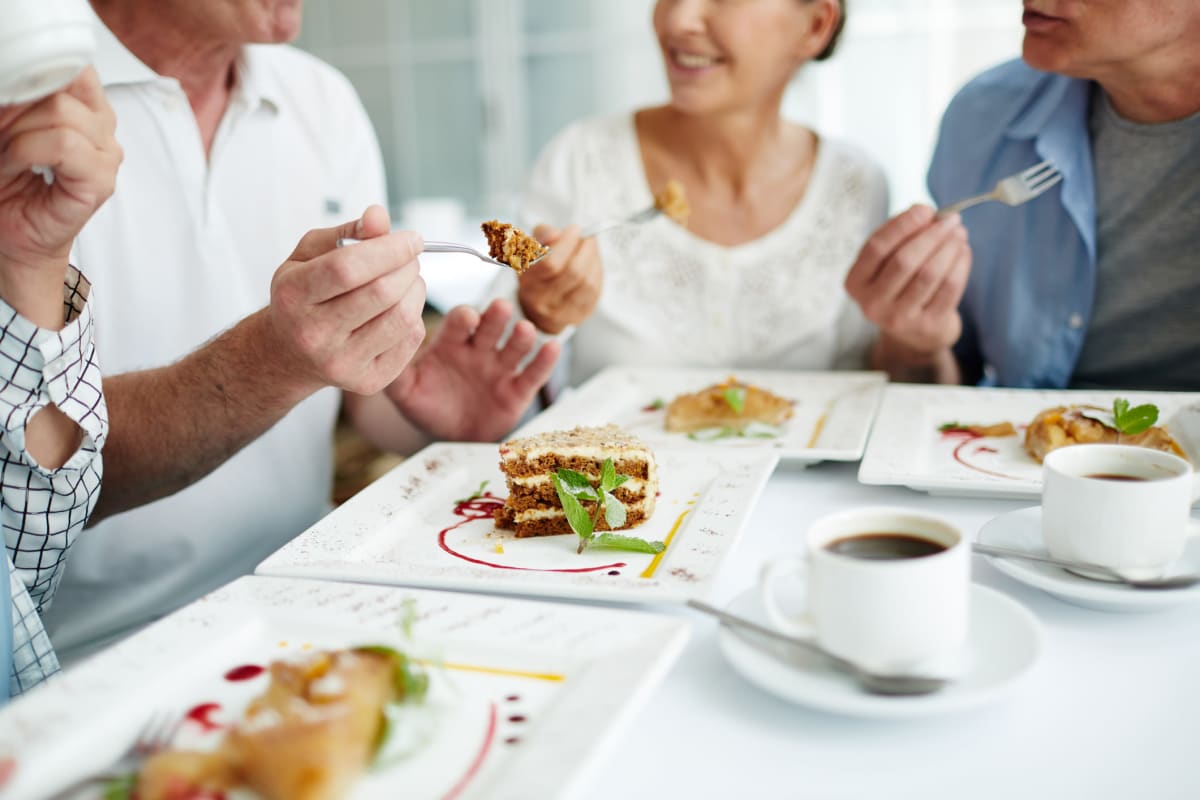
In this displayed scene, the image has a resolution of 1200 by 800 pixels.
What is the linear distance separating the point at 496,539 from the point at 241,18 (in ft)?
3.65

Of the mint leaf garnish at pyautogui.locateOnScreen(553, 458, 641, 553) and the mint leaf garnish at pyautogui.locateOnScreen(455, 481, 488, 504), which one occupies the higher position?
the mint leaf garnish at pyautogui.locateOnScreen(553, 458, 641, 553)

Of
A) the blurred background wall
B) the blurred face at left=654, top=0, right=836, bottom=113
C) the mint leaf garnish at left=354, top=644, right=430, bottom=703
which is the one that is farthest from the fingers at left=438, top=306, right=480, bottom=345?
the blurred background wall

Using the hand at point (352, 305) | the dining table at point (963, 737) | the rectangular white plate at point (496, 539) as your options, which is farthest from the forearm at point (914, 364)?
the hand at point (352, 305)

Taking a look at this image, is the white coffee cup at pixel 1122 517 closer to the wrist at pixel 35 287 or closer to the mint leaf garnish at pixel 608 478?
the mint leaf garnish at pixel 608 478

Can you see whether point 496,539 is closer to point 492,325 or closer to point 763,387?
point 492,325

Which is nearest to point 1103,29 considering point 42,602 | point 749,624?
point 749,624

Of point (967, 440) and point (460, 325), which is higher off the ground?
point (460, 325)

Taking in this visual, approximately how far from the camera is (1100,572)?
1146 millimetres

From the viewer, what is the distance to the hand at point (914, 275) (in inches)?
79.4

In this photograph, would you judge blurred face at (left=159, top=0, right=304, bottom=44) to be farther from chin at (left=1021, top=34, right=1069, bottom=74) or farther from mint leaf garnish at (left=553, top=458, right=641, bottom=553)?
chin at (left=1021, top=34, right=1069, bottom=74)

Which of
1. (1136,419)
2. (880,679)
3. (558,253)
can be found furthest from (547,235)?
(880,679)

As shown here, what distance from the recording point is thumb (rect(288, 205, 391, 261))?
1324mm

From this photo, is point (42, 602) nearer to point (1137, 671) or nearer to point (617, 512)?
point (617, 512)

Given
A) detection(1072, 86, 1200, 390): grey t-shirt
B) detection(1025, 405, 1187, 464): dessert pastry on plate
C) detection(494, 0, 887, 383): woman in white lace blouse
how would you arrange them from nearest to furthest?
detection(1025, 405, 1187, 464): dessert pastry on plate → detection(1072, 86, 1200, 390): grey t-shirt → detection(494, 0, 887, 383): woman in white lace blouse
